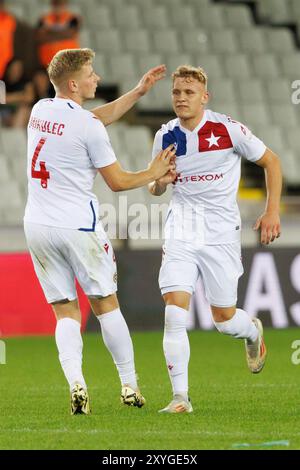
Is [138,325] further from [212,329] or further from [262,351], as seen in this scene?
[262,351]

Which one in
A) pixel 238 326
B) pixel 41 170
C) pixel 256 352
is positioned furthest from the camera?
pixel 256 352

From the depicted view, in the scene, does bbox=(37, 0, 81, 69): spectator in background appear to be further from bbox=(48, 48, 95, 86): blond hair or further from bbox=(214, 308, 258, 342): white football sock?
bbox=(48, 48, 95, 86): blond hair

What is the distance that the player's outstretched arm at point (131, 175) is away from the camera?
759 cm

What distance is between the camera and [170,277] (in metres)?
7.83

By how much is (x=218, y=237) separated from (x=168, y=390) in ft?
4.94

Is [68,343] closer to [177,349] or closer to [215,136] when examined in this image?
[177,349]

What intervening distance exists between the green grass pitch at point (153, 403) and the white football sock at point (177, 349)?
0.22 meters

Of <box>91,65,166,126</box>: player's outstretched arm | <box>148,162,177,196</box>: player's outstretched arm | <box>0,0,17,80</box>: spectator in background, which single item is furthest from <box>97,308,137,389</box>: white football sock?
<box>0,0,17,80</box>: spectator in background

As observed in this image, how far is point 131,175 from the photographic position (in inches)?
301

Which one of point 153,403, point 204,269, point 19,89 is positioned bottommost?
point 153,403

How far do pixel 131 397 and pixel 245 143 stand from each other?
1723 millimetres

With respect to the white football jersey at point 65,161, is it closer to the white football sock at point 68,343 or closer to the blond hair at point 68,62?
the blond hair at point 68,62

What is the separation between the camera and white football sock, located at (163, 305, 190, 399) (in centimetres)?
771

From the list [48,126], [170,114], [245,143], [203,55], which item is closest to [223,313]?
[245,143]
